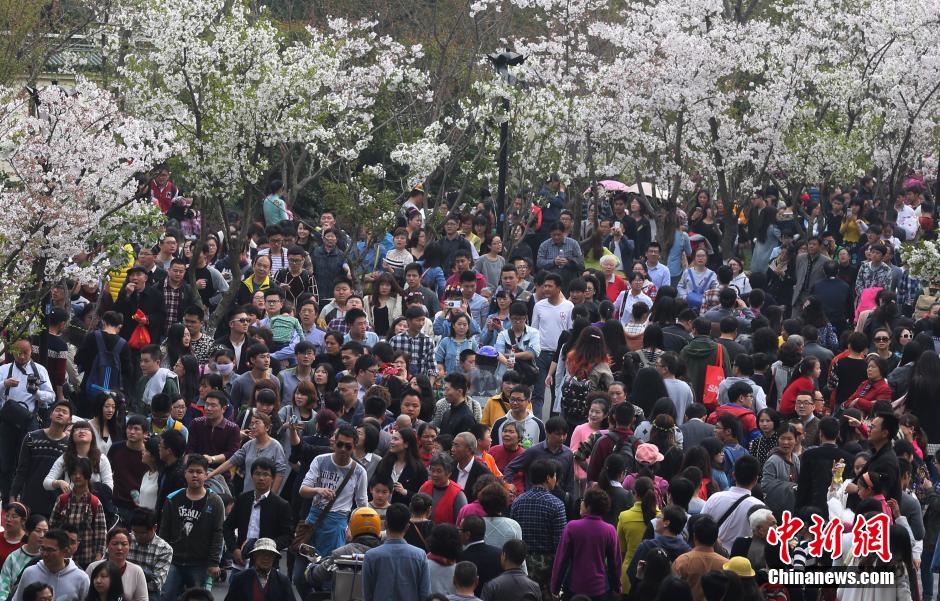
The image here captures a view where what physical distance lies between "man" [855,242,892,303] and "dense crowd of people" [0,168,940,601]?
0.04 metres

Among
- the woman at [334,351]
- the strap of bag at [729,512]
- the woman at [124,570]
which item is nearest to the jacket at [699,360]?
the woman at [334,351]

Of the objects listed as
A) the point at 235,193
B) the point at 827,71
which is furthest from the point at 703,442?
the point at 827,71

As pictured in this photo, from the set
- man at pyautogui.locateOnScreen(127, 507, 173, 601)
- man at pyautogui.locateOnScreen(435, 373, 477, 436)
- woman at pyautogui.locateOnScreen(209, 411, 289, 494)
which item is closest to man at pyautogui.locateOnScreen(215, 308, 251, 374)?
man at pyautogui.locateOnScreen(435, 373, 477, 436)

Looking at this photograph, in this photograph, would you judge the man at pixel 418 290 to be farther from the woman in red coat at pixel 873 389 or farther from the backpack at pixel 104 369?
the woman in red coat at pixel 873 389

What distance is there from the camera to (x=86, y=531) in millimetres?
12055

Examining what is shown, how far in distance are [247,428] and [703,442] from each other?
12.8 ft

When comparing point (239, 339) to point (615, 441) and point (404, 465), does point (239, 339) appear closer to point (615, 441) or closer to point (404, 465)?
point (404, 465)

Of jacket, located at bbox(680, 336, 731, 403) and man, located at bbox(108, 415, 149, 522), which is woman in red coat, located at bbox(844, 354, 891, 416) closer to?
jacket, located at bbox(680, 336, 731, 403)

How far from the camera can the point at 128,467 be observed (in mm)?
13062

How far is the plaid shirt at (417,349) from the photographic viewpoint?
16344 millimetres

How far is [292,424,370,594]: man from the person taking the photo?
12.3 meters

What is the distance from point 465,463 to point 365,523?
137cm

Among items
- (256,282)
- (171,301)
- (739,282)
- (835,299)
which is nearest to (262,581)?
(171,301)

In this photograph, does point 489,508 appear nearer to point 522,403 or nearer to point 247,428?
point 522,403
